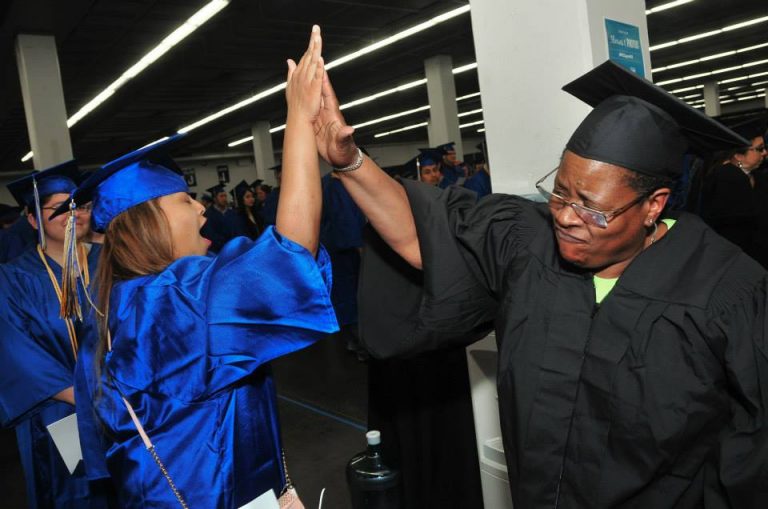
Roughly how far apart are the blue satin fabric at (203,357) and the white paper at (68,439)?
43 cm

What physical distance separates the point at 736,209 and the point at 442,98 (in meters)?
8.91

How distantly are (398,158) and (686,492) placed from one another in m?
30.2

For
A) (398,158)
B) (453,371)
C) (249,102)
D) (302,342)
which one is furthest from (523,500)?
(398,158)

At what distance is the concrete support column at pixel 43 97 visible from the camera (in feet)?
27.2

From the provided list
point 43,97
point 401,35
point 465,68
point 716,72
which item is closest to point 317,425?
point 43,97

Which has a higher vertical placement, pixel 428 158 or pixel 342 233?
pixel 428 158

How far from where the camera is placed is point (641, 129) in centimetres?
133

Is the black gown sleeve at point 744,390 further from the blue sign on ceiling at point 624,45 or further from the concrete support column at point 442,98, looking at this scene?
the concrete support column at point 442,98

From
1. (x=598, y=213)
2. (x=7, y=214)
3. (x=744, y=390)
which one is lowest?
(x=744, y=390)

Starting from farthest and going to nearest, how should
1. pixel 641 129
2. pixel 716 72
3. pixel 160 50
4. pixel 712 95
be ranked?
pixel 712 95 < pixel 716 72 < pixel 160 50 < pixel 641 129

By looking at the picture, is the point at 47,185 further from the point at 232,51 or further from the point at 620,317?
the point at 232,51

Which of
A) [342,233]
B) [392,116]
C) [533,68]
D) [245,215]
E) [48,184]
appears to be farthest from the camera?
[392,116]

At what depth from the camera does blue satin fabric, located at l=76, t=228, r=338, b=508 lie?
1.29 metres

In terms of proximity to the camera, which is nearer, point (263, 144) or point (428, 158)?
point (428, 158)
